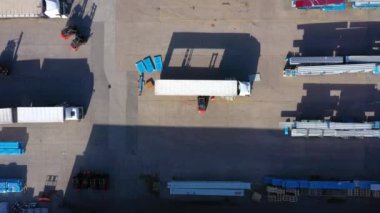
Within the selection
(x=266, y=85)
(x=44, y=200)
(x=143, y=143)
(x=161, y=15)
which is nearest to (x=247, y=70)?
(x=266, y=85)

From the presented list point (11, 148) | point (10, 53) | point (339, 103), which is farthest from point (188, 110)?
point (10, 53)

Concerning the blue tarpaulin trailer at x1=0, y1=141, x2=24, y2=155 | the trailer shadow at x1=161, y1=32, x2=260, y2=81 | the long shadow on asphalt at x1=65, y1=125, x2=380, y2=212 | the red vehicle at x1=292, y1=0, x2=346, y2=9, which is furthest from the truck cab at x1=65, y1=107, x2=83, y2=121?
the red vehicle at x1=292, y1=0, x2=346, y2=9

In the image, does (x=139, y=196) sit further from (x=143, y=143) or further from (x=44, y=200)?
(x=44, y=200)

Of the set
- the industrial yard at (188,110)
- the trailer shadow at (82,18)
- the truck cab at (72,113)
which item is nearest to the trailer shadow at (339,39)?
the industrial yard at (188,110)

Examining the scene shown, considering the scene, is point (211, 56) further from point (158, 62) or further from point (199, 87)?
point (158, 62)

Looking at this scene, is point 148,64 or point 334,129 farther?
point 148,64

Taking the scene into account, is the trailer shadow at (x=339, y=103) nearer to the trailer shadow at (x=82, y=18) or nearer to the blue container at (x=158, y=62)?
the blue container at (x=158, y=62)
